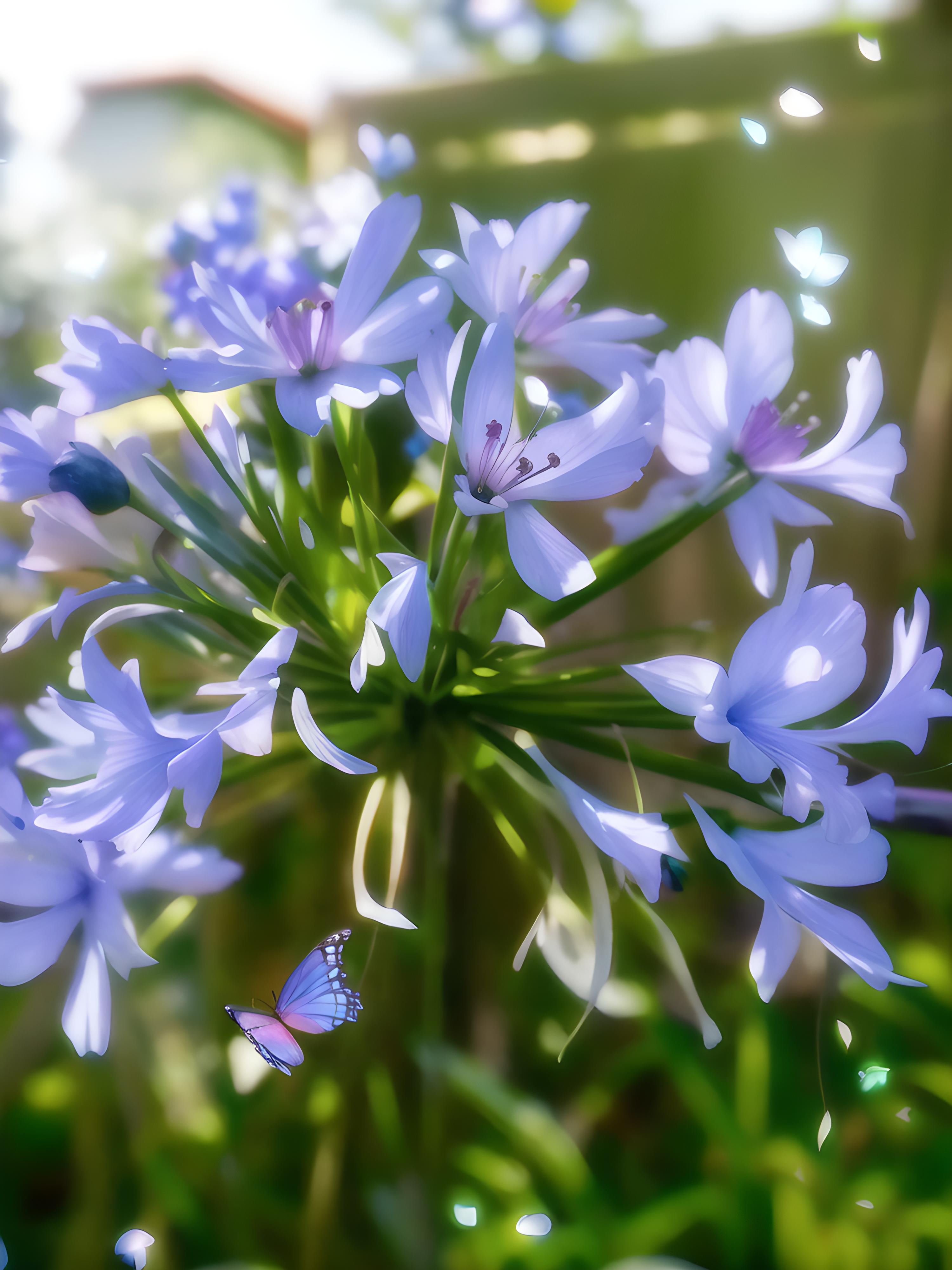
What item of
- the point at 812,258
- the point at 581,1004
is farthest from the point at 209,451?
the point at 581,1004

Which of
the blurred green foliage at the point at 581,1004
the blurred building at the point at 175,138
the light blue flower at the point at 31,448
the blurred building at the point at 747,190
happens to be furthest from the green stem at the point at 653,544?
the blurred building at the point at 175,138

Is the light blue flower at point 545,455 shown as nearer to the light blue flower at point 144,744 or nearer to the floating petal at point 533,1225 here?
the light blue flower at point 144,744

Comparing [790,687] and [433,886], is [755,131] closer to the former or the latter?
[790,687]

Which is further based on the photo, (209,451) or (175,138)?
(175,138)

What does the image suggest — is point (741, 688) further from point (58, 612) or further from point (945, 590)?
point (945, 590)

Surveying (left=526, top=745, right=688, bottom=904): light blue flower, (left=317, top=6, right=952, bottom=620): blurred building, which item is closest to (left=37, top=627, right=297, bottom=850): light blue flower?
Answer: (left=526, top=745, right=688, bottom=904): light blue flower

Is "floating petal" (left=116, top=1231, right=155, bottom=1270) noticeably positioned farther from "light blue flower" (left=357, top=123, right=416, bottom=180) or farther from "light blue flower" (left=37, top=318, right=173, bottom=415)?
"light blue flower" (left=357, top=123, right=416, bottom=180)

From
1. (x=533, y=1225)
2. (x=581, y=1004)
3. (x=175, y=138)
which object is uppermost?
(x=175, y=138)
